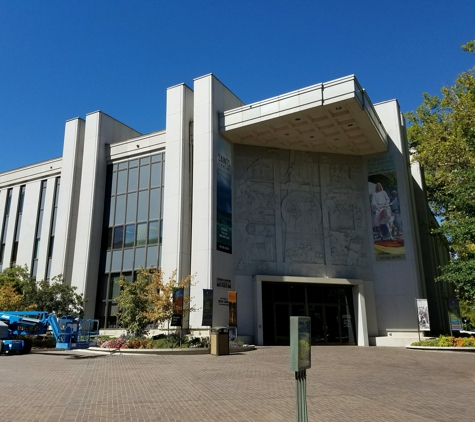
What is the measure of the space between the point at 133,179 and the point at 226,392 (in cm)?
2488

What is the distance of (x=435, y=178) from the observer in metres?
32.1

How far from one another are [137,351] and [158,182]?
14.0 meters

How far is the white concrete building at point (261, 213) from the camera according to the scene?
27.4m

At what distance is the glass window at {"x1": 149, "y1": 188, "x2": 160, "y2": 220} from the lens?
30344 mm

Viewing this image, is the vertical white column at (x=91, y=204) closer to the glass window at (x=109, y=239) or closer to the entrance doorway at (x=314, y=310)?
the glass window at (x=109, y=239)

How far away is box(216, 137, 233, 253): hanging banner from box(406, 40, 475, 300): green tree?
12.6 m

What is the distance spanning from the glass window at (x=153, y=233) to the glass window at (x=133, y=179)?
11.9 ft

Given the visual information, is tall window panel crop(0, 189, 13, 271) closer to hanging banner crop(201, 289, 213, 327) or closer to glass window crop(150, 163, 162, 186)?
glass window crop(150, 163, 162, 186)

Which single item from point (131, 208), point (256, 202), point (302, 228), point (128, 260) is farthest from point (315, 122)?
point (128, 260)

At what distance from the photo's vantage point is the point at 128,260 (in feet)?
100

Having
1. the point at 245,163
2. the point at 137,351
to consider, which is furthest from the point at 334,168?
the point at 137,351

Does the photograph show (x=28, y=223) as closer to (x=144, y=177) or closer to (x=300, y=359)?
(x=144, y=177)

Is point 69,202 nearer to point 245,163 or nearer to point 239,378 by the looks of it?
point 245,163

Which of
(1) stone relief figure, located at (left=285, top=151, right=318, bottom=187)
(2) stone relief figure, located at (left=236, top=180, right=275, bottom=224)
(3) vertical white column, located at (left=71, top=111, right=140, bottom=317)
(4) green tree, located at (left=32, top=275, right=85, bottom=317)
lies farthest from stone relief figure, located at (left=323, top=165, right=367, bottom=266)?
(4) green tree, located at (left=32, top=275, right=85, bottom=317)
